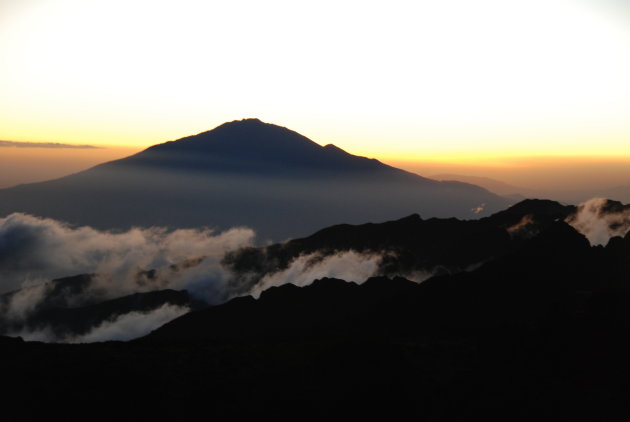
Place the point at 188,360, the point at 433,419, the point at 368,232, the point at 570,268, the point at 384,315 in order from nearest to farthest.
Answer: the point at 433,419
the point at 188,360
the point at 384,315
the point at 570,268
the point at 368,232

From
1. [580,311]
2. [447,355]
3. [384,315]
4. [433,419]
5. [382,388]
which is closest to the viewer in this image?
[433,419]

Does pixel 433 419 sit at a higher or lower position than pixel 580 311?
lower

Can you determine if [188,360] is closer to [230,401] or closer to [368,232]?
[230,401]

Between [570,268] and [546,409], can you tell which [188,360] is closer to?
[546,409]

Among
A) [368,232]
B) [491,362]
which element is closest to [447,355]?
[491,362]

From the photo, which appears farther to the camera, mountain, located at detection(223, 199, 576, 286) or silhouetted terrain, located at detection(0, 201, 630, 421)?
mountain, located at detection(223, 199, 576, 286)

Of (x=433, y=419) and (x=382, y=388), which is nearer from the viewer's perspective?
(x=433, y=419)

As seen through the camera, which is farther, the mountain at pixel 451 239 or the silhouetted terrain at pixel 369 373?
the mountain at pixel 451 239

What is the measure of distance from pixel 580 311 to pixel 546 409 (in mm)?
24456

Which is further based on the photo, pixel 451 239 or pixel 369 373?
pixel 451 239

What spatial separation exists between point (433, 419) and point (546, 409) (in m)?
8.99

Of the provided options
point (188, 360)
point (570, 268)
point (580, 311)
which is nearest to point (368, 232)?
point (570, 268)

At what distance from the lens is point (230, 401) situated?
44188 millimetres

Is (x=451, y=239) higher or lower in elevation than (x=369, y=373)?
higher
